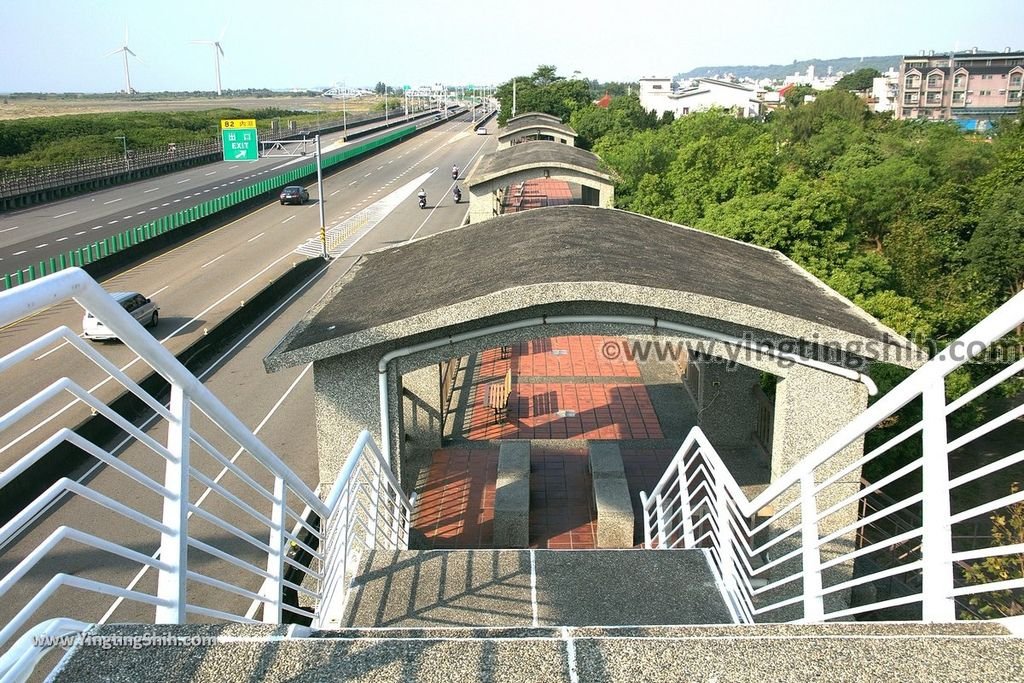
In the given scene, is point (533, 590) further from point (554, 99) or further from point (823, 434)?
point (554, 99)

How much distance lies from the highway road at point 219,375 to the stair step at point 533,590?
5.57 metres

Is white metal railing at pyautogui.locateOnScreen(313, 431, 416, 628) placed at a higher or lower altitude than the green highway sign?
lower

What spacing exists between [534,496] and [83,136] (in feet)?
237

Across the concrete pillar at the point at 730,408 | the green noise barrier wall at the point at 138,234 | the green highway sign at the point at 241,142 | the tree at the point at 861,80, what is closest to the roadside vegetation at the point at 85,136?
the green noise barrier wall at the point at 138,234

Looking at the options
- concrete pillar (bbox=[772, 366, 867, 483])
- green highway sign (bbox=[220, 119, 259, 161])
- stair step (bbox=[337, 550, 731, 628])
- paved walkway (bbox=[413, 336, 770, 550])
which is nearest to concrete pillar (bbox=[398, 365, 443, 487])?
paved walkway (bbox=[413, 336, 770, 550])

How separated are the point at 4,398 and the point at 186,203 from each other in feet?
103

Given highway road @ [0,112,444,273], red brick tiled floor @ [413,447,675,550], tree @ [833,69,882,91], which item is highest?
tree @ [833,69,882,91]

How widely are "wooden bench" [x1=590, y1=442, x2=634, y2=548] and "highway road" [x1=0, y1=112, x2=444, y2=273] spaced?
26.4 meters

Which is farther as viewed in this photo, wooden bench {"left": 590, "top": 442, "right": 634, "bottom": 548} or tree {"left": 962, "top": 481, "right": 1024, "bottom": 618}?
wooden bench {"left": 590, "top": 442, "right": 634, "bottom": 548}

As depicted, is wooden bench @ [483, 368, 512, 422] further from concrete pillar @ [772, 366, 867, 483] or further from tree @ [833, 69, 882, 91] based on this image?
tree @ [833, 69, 882, 91]

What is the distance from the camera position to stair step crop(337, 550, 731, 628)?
6.02m

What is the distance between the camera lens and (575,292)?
877 cm

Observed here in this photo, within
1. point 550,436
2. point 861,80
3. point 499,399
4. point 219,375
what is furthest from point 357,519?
point 861,80

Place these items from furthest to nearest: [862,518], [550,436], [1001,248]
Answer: [1001,248] < [550,436] < [862,518]
